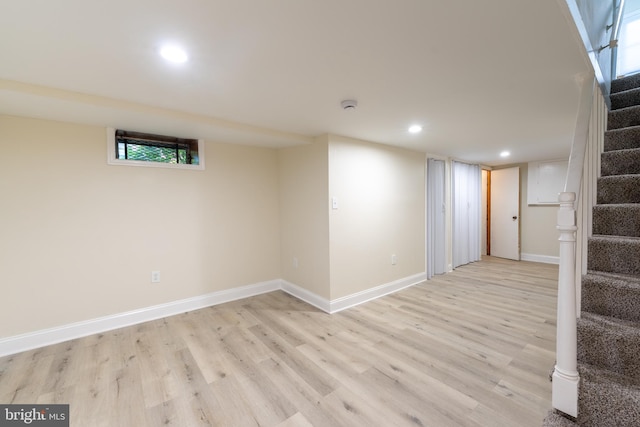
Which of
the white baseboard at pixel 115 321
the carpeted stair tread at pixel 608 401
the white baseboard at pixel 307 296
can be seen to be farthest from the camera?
the white baseboard at pixel 307 296

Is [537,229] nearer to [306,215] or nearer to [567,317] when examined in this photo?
[306,215]

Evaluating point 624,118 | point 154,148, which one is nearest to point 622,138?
point 624,118

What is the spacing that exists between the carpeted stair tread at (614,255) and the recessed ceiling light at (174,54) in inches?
105

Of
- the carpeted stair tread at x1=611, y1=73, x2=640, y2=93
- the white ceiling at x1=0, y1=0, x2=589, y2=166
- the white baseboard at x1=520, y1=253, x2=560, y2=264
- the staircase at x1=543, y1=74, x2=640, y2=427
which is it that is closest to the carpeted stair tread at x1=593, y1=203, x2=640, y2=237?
the staircase at x1=543, y1=74, x2=640, y2=427

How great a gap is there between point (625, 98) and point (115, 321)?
5.34m

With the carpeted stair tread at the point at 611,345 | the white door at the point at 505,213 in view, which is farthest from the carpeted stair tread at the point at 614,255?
the white door at the point at 505,213

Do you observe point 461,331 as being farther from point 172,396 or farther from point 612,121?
point 172,396

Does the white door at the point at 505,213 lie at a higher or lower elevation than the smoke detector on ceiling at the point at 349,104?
lower

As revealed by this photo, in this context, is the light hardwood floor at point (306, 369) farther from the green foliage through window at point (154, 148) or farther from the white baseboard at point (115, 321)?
the green foliage through window at point (154, 148)

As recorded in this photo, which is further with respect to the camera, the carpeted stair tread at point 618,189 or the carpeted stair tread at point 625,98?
the carpeted stair tread at point 625,98

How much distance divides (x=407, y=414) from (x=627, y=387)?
103cm

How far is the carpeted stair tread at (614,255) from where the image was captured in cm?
150

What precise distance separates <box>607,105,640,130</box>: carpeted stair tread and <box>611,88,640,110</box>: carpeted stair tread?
15cm

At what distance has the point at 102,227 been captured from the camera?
2654 millimetres
